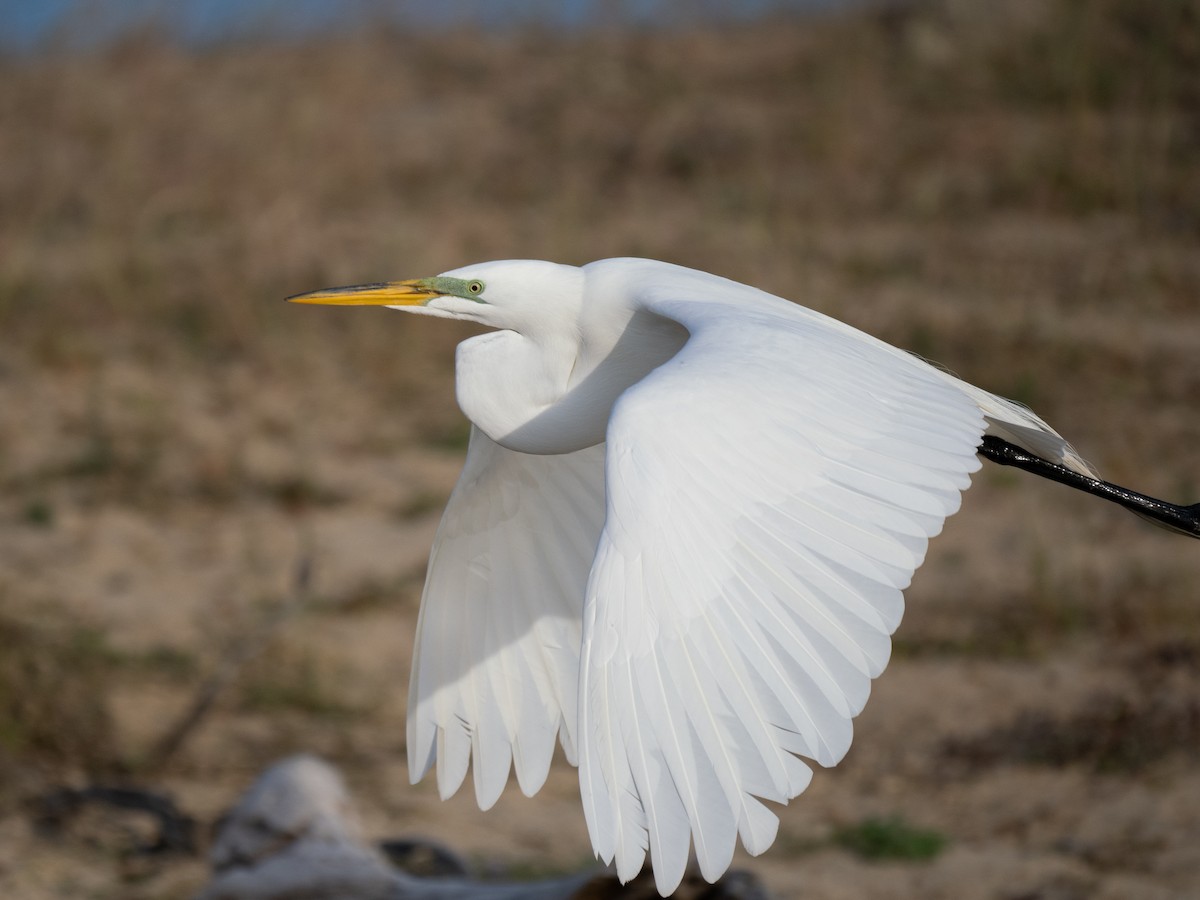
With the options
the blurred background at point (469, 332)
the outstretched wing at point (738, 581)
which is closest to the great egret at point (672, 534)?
the outstretched wing at point (738, 581)

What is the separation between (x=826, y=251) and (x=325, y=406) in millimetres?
3470

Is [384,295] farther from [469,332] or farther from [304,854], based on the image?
[469,332]

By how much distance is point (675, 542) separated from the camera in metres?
2.18

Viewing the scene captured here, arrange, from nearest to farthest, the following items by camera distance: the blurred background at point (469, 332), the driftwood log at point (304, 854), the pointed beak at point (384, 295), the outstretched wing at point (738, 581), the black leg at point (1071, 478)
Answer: the outstretched wing at point (738, 581), the pointed beak at point (384, 295), the black leg at point (1071, 478), the driftwood log at point (304, 854), the blurred background at point (469, 332)

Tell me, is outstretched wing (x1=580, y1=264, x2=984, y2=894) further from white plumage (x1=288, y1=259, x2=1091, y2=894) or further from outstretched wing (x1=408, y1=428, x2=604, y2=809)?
outstretched wing (x1=408, y1=428, x2=604, y2=809)

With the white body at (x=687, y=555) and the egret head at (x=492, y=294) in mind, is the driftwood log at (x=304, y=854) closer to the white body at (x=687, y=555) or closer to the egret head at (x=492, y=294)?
the white body at (x=687, y=555)

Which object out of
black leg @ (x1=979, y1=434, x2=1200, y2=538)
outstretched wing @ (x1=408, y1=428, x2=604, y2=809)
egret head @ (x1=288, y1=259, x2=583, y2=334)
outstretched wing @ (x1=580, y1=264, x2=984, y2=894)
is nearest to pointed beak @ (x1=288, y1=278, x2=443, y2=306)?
egret head @ (x1=288, y1=259, x2=583, y2=334)

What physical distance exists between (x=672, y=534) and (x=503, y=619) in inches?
49.1

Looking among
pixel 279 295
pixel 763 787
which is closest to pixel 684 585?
pixel 763 787

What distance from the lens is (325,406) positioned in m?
8.14

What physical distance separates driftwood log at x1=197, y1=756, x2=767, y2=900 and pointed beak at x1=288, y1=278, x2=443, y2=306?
1.36 meters

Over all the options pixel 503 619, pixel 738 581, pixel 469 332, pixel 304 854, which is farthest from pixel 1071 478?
pixel 469 332

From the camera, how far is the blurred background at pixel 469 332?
484cm

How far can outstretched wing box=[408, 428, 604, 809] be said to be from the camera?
126 inches
